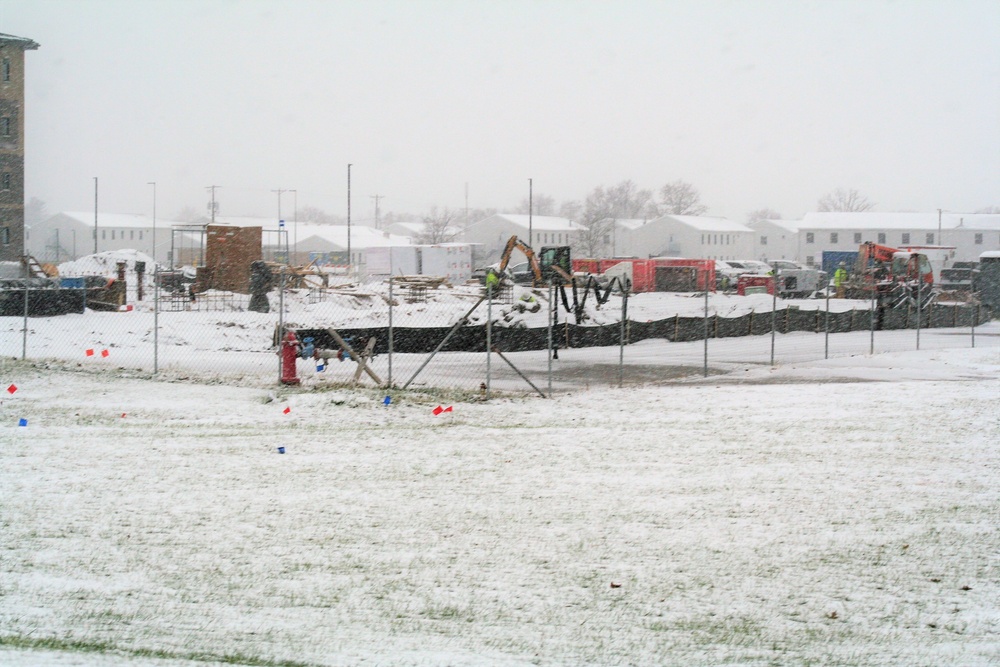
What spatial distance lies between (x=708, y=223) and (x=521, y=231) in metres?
24.2

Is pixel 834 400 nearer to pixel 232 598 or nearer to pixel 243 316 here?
pixel 232 598

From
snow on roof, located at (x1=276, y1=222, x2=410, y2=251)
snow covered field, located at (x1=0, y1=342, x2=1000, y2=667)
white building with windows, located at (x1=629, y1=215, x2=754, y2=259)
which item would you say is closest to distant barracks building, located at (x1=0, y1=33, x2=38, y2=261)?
snow covered field, located at (x1=0, y1=342, x2=1000, y2=667)

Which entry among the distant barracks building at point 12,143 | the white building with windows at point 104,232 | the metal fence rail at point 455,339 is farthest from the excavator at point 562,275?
the white building with windows at point 104,232

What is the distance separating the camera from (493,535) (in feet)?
26.6

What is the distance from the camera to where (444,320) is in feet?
95.9

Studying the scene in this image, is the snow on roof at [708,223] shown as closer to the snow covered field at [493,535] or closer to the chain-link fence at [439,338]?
the chain-link fence at [439,338]

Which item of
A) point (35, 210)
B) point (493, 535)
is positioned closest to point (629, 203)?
point (35, 210)

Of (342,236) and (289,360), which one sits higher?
(342,236)

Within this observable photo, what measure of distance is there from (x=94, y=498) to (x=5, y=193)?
56225 mm

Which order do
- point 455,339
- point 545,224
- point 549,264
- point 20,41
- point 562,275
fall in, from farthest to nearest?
point 545,224 < point 20,41 < point 549,264 < point 562,275 < point 455,339

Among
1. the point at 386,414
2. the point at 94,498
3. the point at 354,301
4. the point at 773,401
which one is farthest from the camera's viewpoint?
the point at 354,301

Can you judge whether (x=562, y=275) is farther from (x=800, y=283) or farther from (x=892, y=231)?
(x=892, y=231)

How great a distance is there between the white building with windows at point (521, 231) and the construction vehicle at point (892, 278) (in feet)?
211

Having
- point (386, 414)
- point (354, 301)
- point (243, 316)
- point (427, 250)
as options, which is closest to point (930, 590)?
point (386, 414)
